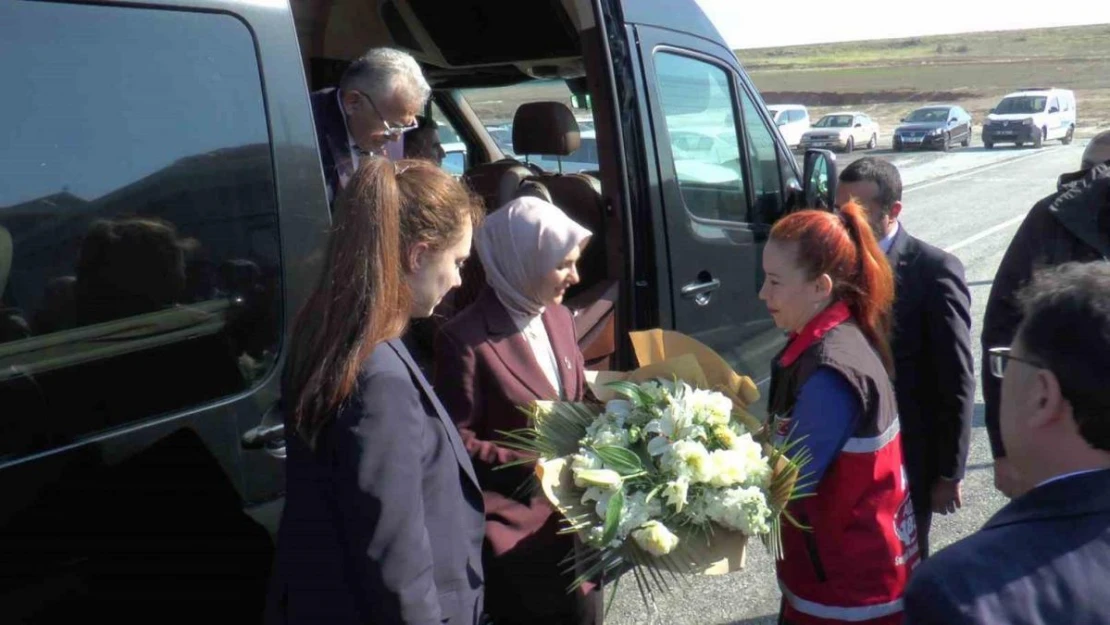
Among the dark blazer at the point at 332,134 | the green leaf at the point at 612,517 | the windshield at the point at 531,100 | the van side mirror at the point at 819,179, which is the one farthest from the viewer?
the windshield at the point at 531,100

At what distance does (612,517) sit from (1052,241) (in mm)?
2251

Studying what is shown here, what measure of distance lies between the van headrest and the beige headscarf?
2338 millimetres

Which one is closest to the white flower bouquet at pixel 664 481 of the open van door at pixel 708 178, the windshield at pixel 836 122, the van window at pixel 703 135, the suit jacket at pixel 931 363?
the suit jacket at pixel 931 363

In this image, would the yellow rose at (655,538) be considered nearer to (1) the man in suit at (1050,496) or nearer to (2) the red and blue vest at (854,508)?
(2) the red and blue vest at (854,508)

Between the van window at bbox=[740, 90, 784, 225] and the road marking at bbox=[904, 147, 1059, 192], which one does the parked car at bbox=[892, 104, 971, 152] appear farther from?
the van window at bbox=[740, 90, 784, 225]

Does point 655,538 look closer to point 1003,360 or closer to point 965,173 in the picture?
point 1003,360

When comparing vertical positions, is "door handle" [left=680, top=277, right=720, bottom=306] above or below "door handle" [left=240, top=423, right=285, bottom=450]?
below

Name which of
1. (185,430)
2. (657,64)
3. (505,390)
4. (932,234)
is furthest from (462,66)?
(932,234)

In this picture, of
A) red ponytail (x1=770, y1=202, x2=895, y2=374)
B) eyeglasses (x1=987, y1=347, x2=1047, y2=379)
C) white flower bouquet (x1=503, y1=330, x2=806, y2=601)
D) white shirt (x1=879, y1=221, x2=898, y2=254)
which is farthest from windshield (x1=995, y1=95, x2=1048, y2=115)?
eyeglasses (x1=987, y1=347, x2=1047, y2=379)

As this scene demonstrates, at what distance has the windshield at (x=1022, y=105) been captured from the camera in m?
36.2

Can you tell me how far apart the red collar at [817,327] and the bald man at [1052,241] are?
1.12 metres

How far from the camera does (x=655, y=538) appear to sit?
2070mm

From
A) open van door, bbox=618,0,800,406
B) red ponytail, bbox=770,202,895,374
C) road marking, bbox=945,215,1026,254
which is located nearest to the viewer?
red ponytail, bbox=770,202,895,374

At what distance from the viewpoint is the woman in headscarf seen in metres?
2.51
